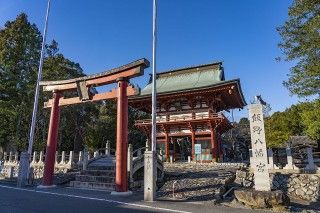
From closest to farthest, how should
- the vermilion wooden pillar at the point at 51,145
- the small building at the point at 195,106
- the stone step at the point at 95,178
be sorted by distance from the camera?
the stone step at the point at 95,178 → the vermilion wooden pillar at the point at 51,145 → the small building at the point at 195,106

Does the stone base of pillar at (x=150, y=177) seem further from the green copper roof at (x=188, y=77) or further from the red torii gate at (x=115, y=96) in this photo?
the green copper roof at (x=188, y=77)

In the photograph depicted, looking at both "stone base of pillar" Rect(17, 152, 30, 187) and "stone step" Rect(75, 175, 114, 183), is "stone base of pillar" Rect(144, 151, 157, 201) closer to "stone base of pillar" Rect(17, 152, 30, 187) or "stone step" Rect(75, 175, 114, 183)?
"stone step" Rect(75, 175, 114, 183)

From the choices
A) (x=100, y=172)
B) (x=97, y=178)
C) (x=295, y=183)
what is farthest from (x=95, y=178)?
(x=295, y=183)

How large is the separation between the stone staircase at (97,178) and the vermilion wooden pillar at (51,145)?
4.35ft

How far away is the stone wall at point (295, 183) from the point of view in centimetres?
1479

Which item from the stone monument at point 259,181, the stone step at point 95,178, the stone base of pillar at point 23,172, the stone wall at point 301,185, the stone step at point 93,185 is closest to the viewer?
the stone monument at point 259,181

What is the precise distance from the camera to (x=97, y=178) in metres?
14.6

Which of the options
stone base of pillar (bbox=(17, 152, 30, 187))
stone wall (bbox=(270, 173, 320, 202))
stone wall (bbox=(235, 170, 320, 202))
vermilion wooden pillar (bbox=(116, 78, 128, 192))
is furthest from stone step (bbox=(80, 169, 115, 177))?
stone wall (bbox=(270, 173, 320, 202))

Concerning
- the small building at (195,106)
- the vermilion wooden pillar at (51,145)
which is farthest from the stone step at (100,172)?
the small building at (195,106)

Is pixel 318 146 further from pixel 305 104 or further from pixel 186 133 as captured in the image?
pixel 305 104

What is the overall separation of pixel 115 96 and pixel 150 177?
15.2 ft

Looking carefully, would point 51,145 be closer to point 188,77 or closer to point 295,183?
point 295,183

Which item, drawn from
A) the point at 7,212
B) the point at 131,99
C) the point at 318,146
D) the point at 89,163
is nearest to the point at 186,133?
the point at 131,99

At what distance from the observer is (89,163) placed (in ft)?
57.7
